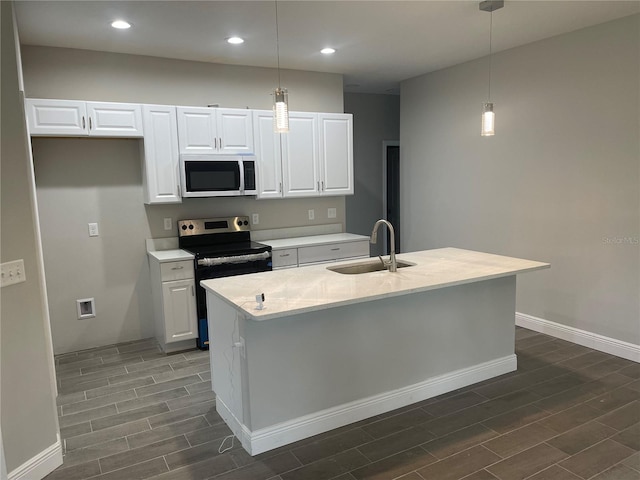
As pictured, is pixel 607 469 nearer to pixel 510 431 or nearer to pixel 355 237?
pixel 510 431

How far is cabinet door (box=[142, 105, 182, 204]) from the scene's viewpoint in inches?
163

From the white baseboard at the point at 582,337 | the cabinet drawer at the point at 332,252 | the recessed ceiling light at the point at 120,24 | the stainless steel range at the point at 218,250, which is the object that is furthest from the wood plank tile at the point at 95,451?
the white baseboard at the point at 582,337

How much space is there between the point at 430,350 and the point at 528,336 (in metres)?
1.69

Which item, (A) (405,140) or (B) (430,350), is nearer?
(B) (430,350)

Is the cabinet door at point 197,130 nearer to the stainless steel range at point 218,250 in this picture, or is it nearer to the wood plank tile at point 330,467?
the stainless steel range at point 218,250

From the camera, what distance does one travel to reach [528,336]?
14.4 ft

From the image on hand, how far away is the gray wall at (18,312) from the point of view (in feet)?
7.47

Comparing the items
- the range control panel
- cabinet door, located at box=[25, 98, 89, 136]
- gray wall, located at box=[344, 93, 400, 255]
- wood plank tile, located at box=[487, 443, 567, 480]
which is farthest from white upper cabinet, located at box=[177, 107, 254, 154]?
wood plank tile, located at box=[487, 443, 567, 480]

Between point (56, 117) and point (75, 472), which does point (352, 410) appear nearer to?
point (75, 472)

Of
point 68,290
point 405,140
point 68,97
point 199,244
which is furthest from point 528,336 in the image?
point 68,97

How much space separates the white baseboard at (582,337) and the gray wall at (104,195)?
324 centimetres

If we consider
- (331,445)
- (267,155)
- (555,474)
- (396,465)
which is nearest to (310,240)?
(267,155)

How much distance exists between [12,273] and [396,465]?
2.19 m

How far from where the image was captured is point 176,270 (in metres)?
4.11
